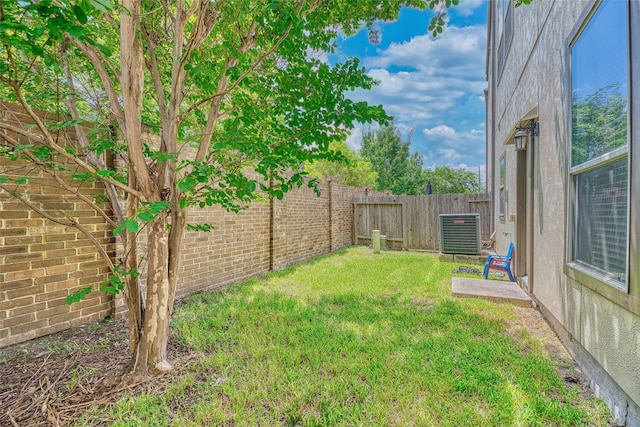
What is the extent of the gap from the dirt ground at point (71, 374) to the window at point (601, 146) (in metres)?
1.07

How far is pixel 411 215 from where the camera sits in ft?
33.3

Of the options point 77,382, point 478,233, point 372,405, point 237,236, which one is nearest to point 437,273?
point 478,233

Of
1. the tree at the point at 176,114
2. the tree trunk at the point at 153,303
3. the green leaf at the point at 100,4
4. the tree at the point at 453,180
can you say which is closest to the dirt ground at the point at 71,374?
the tree trunk at the point at 153,303

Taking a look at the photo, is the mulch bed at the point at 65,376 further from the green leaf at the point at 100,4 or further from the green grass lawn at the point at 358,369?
the green leaf at the point at 100,4

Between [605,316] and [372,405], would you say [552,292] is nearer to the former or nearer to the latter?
[605,316]

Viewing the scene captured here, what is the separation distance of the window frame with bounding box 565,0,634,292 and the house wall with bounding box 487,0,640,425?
35 millimetres

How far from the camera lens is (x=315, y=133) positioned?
2.47m

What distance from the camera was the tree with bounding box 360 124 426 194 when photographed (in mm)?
31188

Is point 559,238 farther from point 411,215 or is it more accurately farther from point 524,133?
point 411,215

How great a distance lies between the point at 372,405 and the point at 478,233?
6619mm

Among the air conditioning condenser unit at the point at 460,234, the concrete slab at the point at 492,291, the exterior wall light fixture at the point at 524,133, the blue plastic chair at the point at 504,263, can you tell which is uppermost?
the exterior wall light fixture at the point at 524,133

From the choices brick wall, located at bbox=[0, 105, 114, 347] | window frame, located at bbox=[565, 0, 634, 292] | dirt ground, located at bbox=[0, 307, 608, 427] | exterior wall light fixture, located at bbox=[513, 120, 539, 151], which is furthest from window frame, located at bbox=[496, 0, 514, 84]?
brick wall, located at bbox=[0, 105, 114, 347]

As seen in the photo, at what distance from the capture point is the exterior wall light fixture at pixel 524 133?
4234 millimetres

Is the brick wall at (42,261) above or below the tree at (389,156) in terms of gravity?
below
